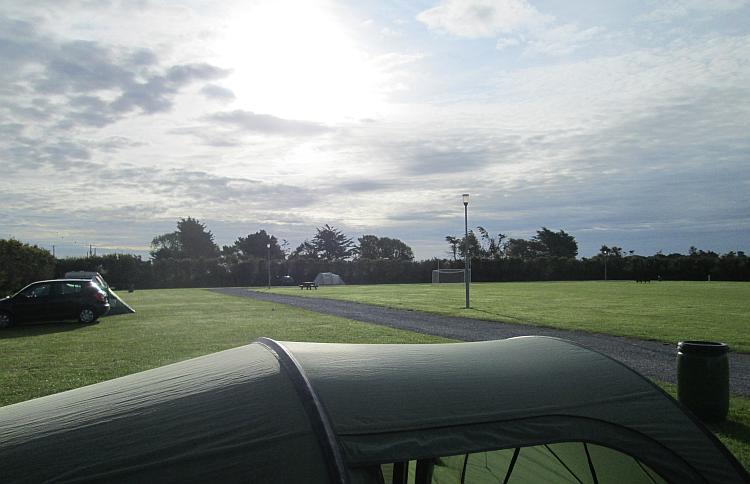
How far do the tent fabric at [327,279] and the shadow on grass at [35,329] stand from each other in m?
45.8

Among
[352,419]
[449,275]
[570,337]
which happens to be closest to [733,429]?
[352,419]

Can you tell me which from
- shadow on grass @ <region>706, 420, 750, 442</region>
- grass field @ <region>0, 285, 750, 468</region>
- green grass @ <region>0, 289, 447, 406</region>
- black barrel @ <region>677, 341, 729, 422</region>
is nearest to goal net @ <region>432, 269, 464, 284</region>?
grass field @ <region>0, 285, 750, 468</region>

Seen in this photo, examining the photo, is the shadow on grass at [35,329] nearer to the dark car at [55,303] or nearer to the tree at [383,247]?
the dark car at [55,303]

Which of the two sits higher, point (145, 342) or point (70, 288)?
Result: point (70, 288)

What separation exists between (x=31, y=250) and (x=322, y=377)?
3834 centimetres

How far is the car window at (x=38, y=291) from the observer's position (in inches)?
785

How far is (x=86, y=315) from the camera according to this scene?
20562mm

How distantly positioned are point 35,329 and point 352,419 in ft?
65.0

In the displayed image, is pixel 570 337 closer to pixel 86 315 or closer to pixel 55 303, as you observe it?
pixel 86 315

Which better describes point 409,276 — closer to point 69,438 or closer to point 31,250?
point 31,250

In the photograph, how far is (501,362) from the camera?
134 inches

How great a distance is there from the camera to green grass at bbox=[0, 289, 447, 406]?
404 inches

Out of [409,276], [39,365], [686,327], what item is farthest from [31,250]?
[409,276]

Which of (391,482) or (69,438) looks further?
(391,482)
